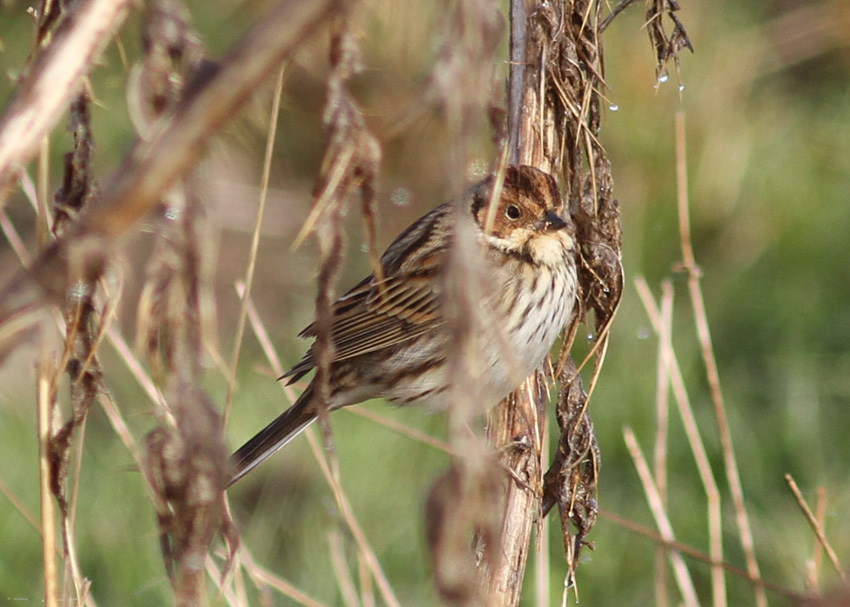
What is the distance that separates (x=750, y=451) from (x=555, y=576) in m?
0.92

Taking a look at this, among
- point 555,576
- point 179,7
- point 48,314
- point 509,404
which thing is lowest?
point 555,576

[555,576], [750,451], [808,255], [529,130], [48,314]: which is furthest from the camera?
[808,255]

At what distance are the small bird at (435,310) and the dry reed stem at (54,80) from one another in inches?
53.9

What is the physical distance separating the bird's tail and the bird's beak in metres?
0.72

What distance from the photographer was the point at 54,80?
0.98 metres

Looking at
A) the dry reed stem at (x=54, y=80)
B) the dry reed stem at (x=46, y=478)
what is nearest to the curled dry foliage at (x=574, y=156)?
the dry reed stem at (x=46, y=478)

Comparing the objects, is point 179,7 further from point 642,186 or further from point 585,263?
point 642,186

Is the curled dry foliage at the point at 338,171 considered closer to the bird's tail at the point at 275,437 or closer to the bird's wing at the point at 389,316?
the bird's tail at the point at 275,437

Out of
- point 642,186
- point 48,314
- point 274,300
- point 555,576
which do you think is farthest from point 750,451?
point 48,314

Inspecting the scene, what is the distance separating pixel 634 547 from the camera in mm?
3531

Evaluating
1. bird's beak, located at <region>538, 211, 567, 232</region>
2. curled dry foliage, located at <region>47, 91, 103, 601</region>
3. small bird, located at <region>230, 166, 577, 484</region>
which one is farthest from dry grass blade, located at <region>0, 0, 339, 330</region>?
bird's beak, located at <region>538, 211, 567, 232</region>

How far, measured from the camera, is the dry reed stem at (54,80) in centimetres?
97

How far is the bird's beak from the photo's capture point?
8.55ft

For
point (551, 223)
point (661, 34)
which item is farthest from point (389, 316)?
point (661, 34)
